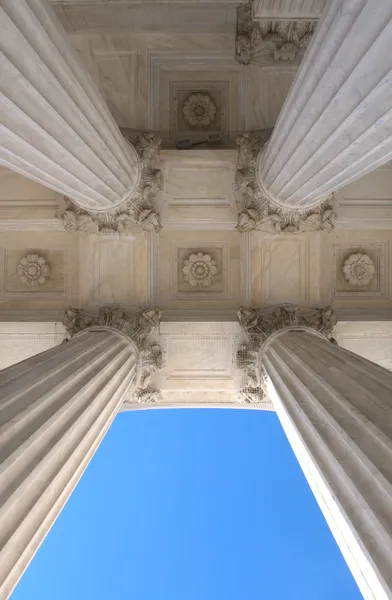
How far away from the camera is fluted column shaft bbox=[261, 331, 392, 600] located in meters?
5.82

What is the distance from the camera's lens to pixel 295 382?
10.7 metres

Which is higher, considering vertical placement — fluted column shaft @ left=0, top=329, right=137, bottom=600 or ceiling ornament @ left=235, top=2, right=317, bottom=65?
ceiling ornament @ left=235, top=2, right=317, bottom=65

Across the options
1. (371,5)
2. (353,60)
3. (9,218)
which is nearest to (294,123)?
(353,60)

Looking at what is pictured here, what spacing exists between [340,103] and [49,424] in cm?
629

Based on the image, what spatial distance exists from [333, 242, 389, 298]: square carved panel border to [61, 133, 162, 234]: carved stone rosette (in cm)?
570

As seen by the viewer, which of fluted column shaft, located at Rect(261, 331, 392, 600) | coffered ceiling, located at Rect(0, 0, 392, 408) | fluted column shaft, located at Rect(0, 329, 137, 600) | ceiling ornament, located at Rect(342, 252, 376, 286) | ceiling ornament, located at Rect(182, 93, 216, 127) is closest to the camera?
fluted column shaft, located at Rect(261, 331, 392, 600)

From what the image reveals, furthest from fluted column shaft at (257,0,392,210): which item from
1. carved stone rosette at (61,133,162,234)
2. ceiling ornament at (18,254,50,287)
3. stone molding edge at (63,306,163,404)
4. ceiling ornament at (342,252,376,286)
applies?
ceiling ornament at (18,254,50,287)

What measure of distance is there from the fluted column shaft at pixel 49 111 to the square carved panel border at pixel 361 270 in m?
7.58

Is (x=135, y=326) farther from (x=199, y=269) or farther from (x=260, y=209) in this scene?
(x=260, y=209)

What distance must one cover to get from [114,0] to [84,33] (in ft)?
4.15

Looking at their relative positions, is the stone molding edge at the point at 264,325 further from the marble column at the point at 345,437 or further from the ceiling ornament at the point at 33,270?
the ceiling ornament at the point at 33,270

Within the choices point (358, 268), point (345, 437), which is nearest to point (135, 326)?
point (358, 268)

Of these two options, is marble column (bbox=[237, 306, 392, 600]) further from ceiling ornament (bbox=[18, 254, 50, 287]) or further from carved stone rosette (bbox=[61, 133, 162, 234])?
ceiling ornament (bbox=[18, 254, 50, 287])

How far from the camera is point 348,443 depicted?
730 cm
